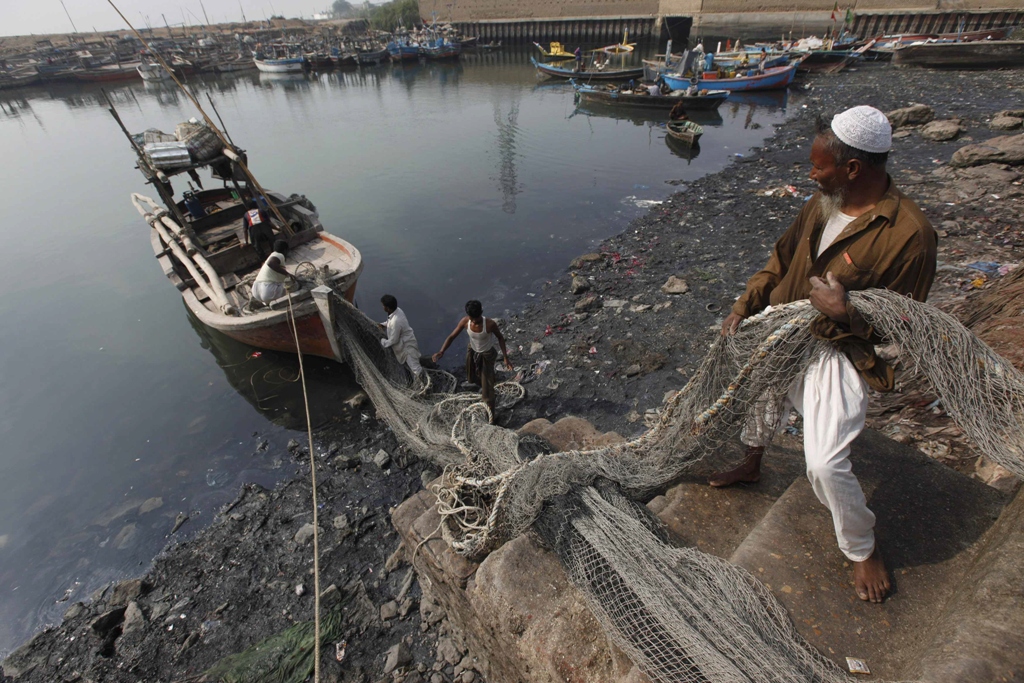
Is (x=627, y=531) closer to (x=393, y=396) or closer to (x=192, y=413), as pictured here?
(x=393, y=396)

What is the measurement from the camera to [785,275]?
8.24ft

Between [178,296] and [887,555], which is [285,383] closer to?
[178,296]

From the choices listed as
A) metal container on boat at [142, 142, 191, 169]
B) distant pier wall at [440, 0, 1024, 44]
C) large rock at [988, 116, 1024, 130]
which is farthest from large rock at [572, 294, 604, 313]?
distant pier wall at [440, 0, 1024, 44]

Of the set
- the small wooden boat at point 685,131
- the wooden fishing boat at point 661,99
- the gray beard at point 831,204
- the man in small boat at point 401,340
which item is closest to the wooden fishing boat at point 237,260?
the man in small boat at point 401,340

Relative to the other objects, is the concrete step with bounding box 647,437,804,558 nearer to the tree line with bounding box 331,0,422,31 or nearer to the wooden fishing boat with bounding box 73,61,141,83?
the wooden fishing boat with bounding box 73,61,141,83

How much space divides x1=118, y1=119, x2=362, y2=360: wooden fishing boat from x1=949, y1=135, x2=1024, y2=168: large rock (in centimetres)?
1314

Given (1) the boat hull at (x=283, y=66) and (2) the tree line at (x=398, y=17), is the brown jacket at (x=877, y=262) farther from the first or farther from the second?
(2) the tree line at (x=398, y=17)

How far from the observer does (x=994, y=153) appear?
10.2 metres

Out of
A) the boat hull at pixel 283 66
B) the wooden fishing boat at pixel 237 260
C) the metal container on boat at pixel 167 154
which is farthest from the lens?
the boat hull at pixel 283 66

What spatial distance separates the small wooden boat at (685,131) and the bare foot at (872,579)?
56.9 ft

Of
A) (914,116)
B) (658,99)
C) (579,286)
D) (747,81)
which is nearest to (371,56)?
(658,99)

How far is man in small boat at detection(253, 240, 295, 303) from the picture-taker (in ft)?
21.3

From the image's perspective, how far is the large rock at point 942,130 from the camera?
42.1ft

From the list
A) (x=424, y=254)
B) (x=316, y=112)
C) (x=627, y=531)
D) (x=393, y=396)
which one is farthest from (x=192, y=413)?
(x=316, y=112)
